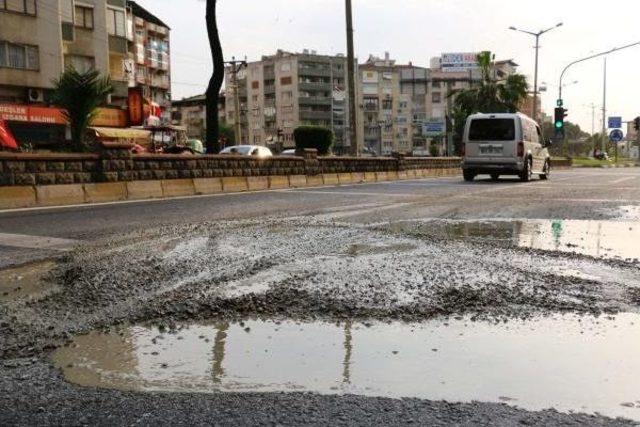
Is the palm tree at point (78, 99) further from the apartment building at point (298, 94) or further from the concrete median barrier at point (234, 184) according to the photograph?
the apartment building at point (298, 94)

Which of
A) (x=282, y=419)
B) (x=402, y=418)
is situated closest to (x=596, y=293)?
(x=402, y=418)

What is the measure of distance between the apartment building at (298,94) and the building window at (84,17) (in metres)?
72.1

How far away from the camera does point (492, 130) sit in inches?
870

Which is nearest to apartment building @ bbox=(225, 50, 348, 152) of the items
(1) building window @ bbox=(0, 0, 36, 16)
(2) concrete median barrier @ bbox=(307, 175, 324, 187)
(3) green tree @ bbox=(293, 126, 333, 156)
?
(1) building window @ bbox=(0, 0, 36, 16)

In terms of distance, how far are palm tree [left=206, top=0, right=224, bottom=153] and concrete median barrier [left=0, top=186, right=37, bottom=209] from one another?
32.8 feet

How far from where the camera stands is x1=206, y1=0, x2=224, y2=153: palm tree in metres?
21.5

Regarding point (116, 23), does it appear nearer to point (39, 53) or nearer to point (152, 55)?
point (39, 53)

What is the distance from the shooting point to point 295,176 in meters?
19.5

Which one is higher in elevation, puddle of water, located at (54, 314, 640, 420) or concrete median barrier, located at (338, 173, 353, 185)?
concrete median barrier, located at (338, 173, 353, 185)

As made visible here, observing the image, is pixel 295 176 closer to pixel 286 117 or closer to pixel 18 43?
pixel 18 43

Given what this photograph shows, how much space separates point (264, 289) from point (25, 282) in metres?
1.83

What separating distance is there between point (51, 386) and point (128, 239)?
4.32m

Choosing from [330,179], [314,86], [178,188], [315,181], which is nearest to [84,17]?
[330,179]

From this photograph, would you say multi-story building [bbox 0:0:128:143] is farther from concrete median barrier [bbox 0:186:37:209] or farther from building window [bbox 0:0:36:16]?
concrete median barrier [bbox 0:186:37:209]
